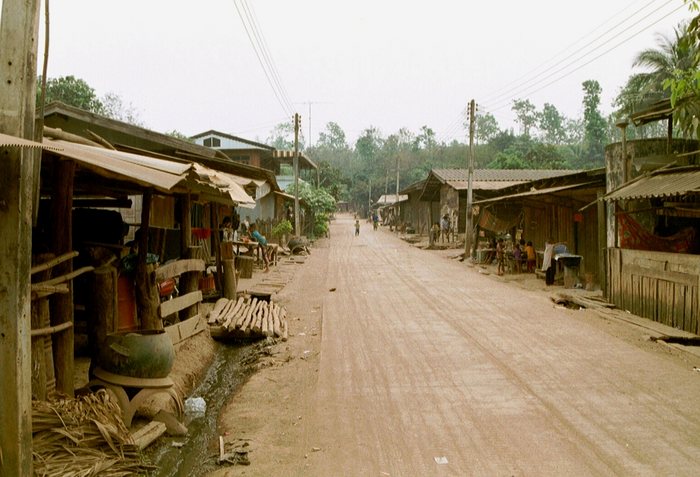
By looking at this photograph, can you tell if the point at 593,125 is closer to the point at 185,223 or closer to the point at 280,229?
the point at 280,229

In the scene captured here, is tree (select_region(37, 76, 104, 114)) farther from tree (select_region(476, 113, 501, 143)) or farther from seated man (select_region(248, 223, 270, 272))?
tree (select_region(476, 113, 501, 143))

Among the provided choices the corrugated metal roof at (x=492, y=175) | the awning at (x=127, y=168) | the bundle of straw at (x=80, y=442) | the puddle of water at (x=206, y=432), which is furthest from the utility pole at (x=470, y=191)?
the bundle of straw at (x=80, y=442)

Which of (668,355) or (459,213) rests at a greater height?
(459,213)

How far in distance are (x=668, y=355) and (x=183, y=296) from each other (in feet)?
23.2

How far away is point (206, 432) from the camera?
5.94m

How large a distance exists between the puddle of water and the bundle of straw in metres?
0.50

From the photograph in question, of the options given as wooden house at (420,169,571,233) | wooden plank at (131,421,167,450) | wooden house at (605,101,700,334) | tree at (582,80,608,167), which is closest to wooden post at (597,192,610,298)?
wooden house at (605,101,700,334)

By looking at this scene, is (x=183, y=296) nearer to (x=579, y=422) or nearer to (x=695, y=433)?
(x=579, y=422)

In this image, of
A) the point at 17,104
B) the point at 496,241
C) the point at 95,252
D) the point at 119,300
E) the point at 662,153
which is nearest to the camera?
the point at 17,104

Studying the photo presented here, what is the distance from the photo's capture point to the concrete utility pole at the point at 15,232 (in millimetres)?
3496

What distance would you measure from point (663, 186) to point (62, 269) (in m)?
9.50

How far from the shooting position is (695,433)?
17.0ft

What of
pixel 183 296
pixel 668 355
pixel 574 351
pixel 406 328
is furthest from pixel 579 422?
pixel 183 296

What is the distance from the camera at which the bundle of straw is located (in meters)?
3.96
